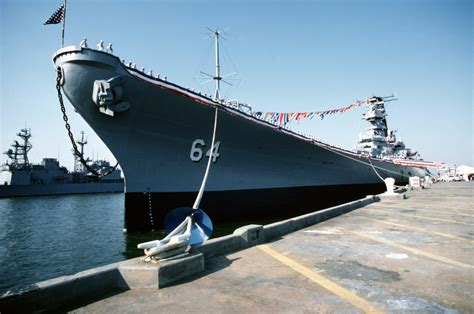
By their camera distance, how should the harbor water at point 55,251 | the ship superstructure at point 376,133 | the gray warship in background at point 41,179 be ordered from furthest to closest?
the gray warship in background at point 41,179 → the ship superstructure at point 376,133 → the harbor water at point 55,251

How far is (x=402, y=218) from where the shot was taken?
8594mm

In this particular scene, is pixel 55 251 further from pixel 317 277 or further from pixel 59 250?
pixel 317 277

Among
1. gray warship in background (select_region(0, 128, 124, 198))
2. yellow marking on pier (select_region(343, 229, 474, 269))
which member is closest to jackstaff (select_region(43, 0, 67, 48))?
yellow marking on pier (select_region(343, 229, 474, 269))

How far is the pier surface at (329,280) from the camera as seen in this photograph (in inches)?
108

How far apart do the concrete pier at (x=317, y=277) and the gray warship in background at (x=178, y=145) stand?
3.88 metres

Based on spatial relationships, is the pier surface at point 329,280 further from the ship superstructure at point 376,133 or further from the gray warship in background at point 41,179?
the gray warship in background at point 41,179

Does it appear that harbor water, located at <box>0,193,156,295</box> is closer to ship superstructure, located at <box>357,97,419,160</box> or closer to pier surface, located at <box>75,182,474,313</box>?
pier surface, located at <box>75,182,474,313</box>

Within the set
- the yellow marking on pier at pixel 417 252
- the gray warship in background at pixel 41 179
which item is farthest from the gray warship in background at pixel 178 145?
the gray warship in background at pixel 41 179

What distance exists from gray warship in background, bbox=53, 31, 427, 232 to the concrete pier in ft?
12.7

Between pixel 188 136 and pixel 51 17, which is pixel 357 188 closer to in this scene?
pixel 188 136

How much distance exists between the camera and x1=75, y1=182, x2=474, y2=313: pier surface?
2.75 metres

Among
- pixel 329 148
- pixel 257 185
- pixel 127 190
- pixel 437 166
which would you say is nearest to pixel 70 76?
pixel 127 190

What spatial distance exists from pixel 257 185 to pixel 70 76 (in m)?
9.45

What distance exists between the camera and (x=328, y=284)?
3.29 metres
